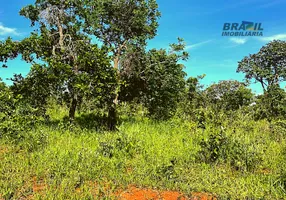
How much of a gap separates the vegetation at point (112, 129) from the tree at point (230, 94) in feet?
26.8

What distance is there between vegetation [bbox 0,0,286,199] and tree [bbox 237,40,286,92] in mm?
11245

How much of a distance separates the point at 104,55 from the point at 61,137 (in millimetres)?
2749

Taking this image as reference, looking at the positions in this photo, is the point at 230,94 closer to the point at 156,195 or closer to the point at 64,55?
the point at 64,55

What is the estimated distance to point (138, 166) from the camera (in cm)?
490

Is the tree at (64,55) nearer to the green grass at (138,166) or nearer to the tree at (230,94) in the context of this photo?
the green grass at (138,166)

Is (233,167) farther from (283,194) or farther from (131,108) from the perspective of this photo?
(131,108)

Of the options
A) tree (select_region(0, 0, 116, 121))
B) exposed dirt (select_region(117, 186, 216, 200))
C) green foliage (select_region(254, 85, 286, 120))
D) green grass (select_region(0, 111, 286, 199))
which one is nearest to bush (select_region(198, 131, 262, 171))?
green grass (select_region(0, 111, 286, 199))

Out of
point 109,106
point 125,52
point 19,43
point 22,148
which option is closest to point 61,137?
point 22,148

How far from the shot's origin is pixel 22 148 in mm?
5801

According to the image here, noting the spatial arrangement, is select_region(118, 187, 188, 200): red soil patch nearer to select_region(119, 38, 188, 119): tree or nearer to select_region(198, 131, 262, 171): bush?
select_region(198, 131, 262, 171): bush

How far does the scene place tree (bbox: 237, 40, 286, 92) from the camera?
926 inches

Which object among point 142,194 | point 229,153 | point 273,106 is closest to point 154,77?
point 229,153

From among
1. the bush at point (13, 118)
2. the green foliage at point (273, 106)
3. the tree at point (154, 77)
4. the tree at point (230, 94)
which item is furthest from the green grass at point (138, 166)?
the tree at point (230, 94)

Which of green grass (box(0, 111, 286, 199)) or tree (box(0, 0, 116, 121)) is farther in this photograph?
tree (box(0, 0, 116, 121))
